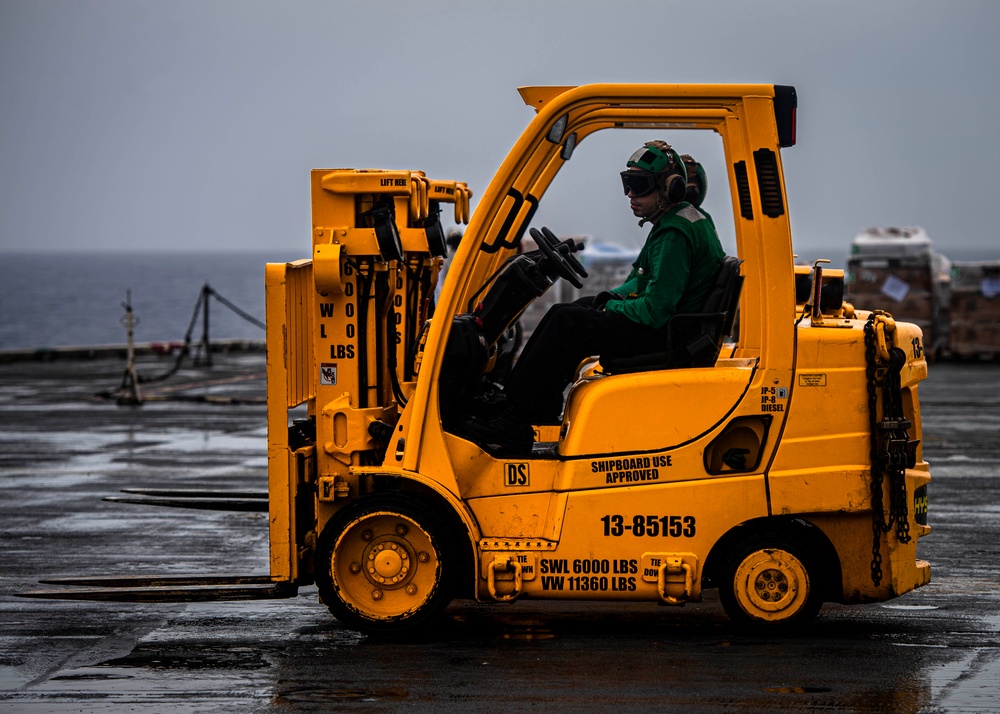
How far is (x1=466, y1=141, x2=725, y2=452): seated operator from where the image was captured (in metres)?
6.51

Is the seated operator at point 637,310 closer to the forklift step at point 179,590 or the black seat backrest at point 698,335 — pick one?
the black seat backrest at point 698,335

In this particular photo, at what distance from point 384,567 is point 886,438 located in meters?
2.51

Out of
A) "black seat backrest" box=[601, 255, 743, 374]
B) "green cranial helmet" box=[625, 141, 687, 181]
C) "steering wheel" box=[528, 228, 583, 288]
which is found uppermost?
"green cranial helmet" box=[625, 141, 687, 181]

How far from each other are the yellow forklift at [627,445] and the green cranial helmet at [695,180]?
497 millimetres

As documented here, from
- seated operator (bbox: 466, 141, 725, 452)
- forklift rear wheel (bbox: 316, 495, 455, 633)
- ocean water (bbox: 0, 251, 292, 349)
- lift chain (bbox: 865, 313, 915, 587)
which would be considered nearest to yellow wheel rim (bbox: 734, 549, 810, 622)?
lift chain (bbox: 865, 313, 915, 587)

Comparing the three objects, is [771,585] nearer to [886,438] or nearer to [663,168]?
[886,438]

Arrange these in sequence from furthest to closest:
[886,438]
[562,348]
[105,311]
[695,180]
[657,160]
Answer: [105,311] < [695,180] < [657,160] < [562,348] < [886,438]

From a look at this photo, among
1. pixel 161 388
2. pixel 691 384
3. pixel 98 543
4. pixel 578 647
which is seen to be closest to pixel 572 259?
pixel 691 384

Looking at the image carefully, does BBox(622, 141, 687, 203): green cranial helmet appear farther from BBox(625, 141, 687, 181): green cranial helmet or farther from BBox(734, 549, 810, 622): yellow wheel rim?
BBox(734, 549, 810, 622): yellow wheel rim

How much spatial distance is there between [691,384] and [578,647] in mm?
1399

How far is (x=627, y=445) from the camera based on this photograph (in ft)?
21.4

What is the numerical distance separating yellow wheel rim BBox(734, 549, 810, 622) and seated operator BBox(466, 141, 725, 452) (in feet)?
3.81

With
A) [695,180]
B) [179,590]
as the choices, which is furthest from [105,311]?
[695,180]

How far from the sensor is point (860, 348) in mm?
6477
